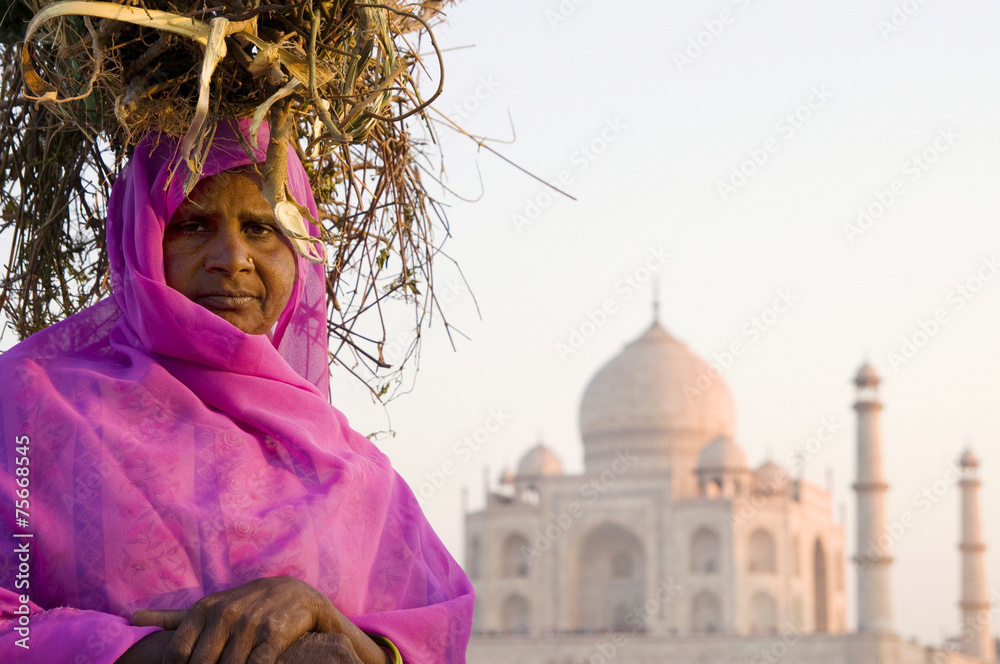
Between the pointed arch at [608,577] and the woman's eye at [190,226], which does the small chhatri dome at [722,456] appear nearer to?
the pointed arch at [608,577]

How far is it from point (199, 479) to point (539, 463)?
27784mm

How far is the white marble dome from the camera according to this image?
93.9ft

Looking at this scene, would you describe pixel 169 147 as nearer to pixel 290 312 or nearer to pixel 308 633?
pixel 290 312

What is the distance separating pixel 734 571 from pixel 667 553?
1.38 meters

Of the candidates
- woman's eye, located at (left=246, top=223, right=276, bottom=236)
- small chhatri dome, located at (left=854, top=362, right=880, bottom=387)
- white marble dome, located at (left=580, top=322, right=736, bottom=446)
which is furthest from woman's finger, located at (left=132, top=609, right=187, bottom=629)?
white marble dome, located at (left=580, top=322, right=736, bottom=446)

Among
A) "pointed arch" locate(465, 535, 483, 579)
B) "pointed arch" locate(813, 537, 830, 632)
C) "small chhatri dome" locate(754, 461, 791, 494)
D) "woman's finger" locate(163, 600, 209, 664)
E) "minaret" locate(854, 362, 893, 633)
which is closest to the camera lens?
"woman's finger" locate(163, 600, 209, 664)

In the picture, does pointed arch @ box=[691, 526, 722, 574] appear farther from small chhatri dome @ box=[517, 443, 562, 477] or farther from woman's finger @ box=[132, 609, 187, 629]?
woman's finger @ box=[132, 609, 187, 629]

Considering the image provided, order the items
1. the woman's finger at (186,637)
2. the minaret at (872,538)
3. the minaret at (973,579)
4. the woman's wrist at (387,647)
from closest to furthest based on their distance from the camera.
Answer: the woman's finger at (186,637) → the woman's wrist at (387,647) → the minaret at (872,538) → the minaret at (973,579)

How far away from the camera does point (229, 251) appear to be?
1.48 metres

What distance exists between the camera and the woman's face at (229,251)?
4.85 ft

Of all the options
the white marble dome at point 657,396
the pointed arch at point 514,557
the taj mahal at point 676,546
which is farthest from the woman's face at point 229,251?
the white marble dome at point 657,396

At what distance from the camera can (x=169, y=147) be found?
4.93ft

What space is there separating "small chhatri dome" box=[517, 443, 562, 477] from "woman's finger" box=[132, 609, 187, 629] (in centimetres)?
2776

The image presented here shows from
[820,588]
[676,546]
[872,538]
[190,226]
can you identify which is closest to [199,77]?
[190,226]
